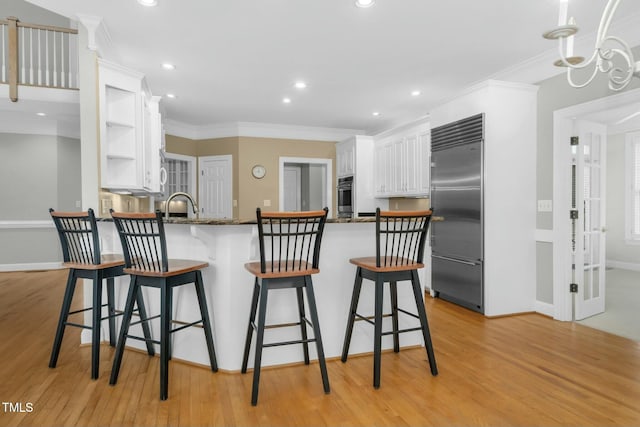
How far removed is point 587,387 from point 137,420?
8.58ft

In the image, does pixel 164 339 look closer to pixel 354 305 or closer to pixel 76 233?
pixel 76 233

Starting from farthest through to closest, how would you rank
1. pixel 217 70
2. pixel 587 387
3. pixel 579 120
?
1. pixel 217 70
2. pixel 579 120
3. pixel 587 387

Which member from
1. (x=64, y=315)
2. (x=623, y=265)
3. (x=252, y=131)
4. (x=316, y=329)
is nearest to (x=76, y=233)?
(x=64, y=315)

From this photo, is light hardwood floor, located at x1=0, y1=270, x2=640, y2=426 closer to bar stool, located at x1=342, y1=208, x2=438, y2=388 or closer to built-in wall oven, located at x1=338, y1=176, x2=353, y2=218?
bar stool, located at x1=342, y1=208, x2=438, y2=388

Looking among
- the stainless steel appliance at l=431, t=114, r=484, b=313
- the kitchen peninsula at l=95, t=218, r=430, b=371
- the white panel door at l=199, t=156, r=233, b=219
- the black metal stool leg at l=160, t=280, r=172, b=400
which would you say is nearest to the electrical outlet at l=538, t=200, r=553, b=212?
the stainless steel appliance at l=431, t=114, r=484, b=313

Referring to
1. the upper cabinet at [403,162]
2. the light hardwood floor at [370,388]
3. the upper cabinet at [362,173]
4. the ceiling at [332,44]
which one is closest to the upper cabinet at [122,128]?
the ceiling at [332,44]

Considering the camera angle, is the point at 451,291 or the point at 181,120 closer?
the point at 451,291

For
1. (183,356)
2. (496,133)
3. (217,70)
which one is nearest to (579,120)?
(496,133)

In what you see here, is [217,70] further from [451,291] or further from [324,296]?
[451,291]

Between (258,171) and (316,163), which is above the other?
(316,163)

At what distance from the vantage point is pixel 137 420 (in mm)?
1895

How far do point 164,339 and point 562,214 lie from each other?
3658mm

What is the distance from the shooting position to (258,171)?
6648 millimetres

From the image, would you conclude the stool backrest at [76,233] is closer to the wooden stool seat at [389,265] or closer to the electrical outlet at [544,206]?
the wooden stool seat at [389,265]
